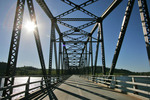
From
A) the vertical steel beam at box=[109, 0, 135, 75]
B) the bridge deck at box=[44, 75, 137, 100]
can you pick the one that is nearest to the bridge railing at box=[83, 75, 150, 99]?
the bridge deck at box=[44, 75, 137, 100]

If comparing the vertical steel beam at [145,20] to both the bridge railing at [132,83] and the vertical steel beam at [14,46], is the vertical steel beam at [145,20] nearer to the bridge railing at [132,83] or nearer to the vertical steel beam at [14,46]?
the bridge railing at [132,83]

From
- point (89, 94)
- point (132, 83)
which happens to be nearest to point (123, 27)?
point (132, 83)

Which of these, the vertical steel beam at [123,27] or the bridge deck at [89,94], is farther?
the vertical steel beam at [123,27]

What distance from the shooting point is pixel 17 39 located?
5535mm

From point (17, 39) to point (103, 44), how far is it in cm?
1033

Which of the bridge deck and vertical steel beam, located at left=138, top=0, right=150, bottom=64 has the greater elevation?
vertical steel beam, located at left=138, top=0, right=150, bottom=64

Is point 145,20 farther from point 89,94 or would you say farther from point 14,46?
point 14,46

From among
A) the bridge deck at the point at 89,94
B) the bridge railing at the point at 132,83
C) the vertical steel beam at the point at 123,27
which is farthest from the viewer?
the vertical steel beam at the point at 123,27

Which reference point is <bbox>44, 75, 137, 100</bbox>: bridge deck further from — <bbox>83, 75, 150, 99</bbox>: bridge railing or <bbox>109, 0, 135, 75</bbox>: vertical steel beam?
<bbox>109, 0, 135, 75</bbox>: vertical steel beam

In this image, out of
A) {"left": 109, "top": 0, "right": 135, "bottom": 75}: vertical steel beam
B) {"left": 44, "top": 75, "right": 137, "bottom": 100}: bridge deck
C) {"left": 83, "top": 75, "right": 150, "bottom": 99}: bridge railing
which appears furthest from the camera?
{"left": 109, "top": 0, "right": 135, "bottom": 75}: vertical steel beam

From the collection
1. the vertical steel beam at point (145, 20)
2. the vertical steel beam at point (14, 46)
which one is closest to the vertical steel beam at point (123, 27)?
the vertical steel beam at point (145, 20)

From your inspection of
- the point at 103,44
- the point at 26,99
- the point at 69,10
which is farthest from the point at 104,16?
the point at 26,99

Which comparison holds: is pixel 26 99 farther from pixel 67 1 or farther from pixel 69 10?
pixel 69 10

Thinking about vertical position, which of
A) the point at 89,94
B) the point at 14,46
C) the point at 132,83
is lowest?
the point at 89,94
